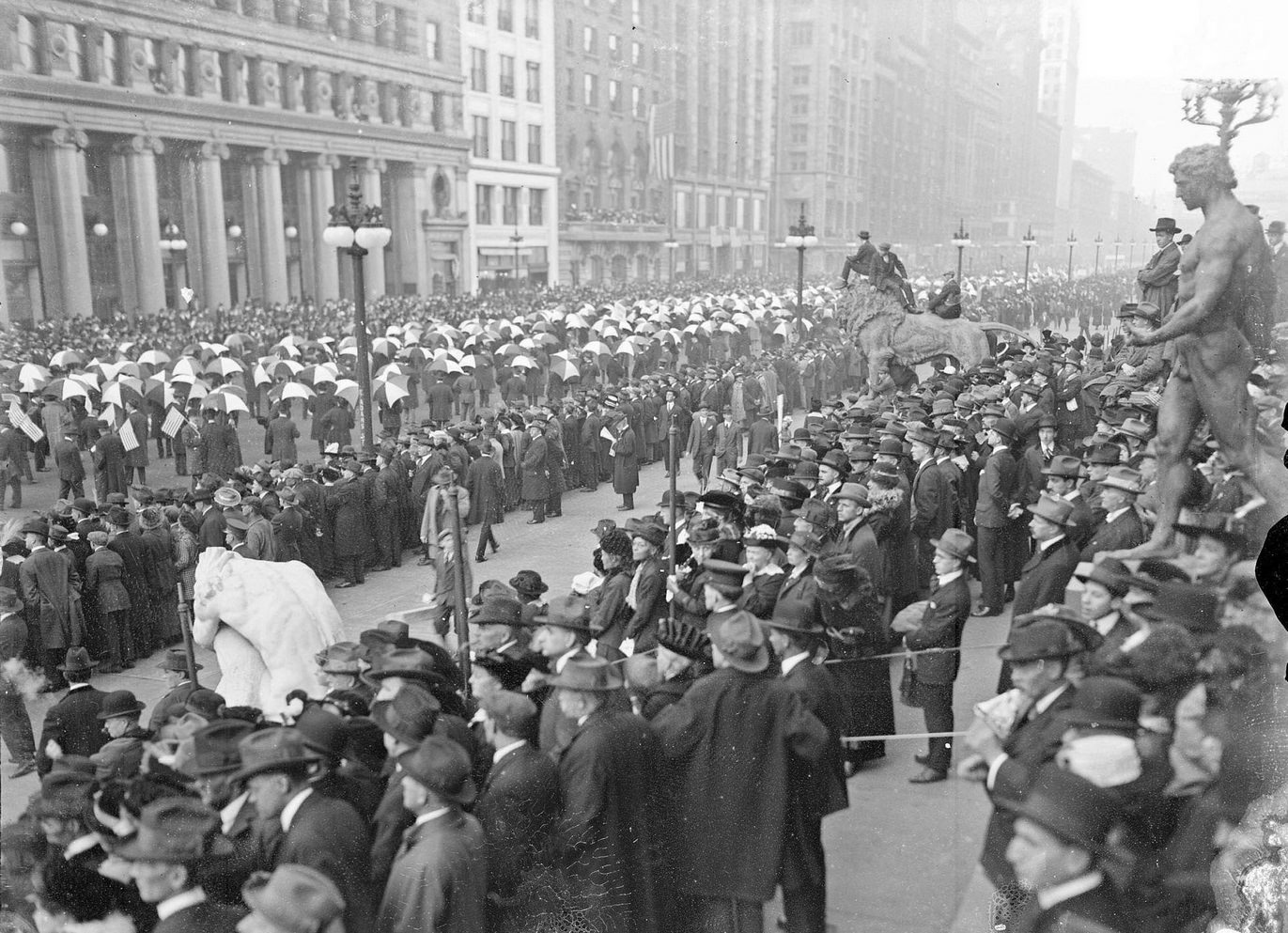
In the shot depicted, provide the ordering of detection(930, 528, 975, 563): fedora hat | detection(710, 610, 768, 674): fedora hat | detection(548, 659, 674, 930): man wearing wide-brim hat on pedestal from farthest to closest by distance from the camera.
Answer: detection(930, 528, 975, 563): fedora hat, detection(710, 610, 768, 674): fedora hat, detection(548, 659, 674, 930): man wearing wide-brim hat on pedestal

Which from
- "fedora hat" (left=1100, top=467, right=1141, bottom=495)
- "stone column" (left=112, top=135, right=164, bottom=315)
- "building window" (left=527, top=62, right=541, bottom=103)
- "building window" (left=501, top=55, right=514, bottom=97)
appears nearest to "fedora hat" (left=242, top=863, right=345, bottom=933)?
"fedora hat" (left=1100, top=467, right=1141, bottom=495)

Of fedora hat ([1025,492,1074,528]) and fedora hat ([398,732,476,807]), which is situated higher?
fedora hat ([1025,492,1074,528])

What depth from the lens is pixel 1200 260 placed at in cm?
551

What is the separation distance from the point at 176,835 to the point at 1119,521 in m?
5.50

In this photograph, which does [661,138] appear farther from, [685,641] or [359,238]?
[685,641]

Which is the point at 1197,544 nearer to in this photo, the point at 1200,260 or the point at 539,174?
the point at 1200,260

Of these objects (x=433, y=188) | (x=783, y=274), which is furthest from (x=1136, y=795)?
(x=783, y=274)

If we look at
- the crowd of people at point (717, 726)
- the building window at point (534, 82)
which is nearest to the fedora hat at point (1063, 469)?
the crowd of people at point (717, 726)

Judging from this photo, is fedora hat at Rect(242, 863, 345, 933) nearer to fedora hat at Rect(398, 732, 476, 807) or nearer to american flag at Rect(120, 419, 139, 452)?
fedora hat at Rect(398, 732, 476, 807)

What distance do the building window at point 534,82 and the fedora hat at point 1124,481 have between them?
63.9 ft

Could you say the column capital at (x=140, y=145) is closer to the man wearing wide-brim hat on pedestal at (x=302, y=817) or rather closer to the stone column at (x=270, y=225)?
the stone column at (x=270, y=225)

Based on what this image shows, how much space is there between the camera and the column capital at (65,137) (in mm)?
22938

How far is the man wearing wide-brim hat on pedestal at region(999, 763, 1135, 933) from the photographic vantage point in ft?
11.0

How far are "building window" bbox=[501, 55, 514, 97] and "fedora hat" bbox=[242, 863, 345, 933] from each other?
74.8 ft
